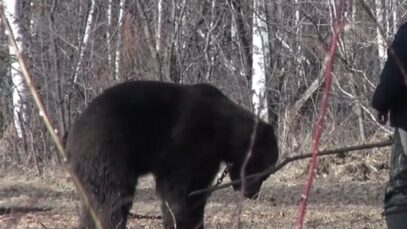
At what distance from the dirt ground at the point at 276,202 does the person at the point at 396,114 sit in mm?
2515

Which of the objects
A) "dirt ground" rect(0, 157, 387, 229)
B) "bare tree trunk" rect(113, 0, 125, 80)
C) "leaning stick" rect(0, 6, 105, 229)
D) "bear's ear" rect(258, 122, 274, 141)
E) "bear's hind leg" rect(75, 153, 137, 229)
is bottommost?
"dirt ground" rect(0, 157, 387, 229)

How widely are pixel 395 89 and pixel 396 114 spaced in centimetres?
19

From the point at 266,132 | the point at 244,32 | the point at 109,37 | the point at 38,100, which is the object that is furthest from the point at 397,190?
the point at 244,32

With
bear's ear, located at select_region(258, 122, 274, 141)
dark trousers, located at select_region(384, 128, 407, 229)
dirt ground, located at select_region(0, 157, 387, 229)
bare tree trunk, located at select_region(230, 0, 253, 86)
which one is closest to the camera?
dark trousers, located at select_region(384, 128, 407, 229)

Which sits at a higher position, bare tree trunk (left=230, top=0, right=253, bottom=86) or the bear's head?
bare tree trunk (left=230, top=0, right=253, bottom=86)

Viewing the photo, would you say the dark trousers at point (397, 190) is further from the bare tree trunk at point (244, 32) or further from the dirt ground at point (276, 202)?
the bare tree trunk at point (244, 32)

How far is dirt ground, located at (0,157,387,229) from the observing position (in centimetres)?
907

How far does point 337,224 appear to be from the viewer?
29.6 feet

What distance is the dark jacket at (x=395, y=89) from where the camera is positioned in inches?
188

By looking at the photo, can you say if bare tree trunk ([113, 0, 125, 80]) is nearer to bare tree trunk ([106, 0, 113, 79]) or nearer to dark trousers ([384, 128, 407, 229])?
bare tree trunk ([106, 0, 113, 79])

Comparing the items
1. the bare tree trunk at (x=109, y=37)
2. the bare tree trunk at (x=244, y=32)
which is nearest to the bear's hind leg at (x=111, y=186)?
the bare tree trunk at (x=109, y=37)

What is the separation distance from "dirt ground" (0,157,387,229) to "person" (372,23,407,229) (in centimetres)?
252

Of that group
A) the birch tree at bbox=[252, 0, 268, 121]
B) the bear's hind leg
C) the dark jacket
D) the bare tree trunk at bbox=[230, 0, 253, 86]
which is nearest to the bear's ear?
the bear's hind leg

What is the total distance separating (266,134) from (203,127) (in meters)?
0.76
